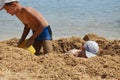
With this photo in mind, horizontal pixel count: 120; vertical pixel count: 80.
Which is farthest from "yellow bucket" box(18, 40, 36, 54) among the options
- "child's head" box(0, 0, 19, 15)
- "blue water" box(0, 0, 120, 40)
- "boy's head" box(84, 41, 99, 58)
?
"blue water" box(0, 0, 120, 40)

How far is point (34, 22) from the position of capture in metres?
5.46

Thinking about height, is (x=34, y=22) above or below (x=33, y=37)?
above

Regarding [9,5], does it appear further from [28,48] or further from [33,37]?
[28,48]

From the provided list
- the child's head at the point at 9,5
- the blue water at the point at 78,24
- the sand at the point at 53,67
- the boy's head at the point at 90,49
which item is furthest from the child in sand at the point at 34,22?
the blue water at the point at 78,24

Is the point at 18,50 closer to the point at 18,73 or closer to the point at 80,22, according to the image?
the point at 18,73

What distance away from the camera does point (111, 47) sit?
587 cm

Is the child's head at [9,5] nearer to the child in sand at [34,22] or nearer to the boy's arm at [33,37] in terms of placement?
the child in sand at [34,22]

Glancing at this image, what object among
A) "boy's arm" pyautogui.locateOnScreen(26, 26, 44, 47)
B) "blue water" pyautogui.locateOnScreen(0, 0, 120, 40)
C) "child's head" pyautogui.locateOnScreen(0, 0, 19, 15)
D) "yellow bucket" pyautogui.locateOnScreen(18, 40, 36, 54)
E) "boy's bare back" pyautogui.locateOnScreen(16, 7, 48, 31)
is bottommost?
"blue water" pyautogui.locateOnScreen(0, 0, 120, 40)

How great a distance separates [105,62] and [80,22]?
7.76m

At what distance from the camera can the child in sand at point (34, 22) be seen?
208 inches

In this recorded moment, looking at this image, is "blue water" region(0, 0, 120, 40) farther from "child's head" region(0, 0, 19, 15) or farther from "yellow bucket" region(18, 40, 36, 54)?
"child's head" region(0, 0, 19, 15)

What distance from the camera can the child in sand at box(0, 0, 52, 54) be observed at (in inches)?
208

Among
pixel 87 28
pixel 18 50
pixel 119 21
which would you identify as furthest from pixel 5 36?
pixel 18 50

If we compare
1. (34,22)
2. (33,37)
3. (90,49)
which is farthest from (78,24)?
(90,49)
